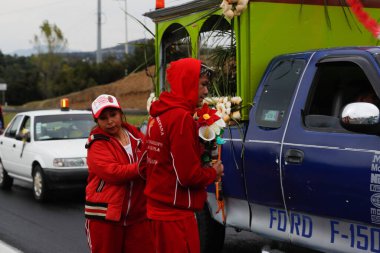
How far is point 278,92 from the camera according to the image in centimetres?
499

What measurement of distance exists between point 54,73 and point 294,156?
6047cm

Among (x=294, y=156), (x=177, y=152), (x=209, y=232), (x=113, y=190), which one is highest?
(x=177, y=152)

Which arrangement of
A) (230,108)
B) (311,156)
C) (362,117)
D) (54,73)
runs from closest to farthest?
1. (362,117)
2. (311,156)
3. (230,108)
4. (54,73)

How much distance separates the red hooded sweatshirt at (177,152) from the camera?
3389 millimetres

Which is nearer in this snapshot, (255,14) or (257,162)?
(257,162)

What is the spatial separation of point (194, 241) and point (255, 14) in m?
2.52

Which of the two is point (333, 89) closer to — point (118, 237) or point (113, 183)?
point (113, 183)

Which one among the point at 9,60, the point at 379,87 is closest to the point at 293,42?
the point at 379,87

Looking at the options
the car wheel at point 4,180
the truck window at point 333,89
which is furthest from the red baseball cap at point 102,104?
the car wheel at point 4,180

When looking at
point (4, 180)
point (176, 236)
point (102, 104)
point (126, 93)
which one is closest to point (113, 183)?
point (102, 104)

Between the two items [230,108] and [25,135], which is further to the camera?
[25,135]

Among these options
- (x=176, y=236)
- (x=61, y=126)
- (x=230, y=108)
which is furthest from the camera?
(x=61, y=126)

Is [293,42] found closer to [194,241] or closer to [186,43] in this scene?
[186,43]

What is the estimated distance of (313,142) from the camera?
4430mm
